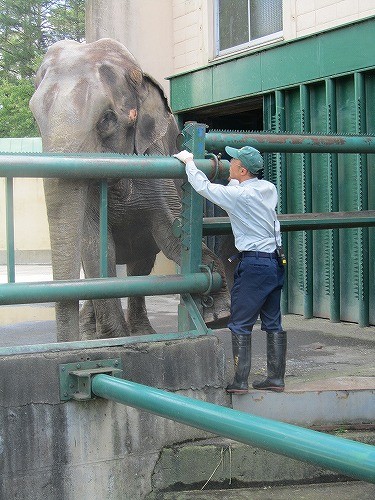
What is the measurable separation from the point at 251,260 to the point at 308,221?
3.06 ft

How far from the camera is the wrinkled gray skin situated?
14.7ft

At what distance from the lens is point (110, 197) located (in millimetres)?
5793

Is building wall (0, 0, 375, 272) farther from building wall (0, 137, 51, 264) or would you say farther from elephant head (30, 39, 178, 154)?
building wall (0, 137, 51, 264)

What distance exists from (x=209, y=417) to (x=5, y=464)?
1.26 metres

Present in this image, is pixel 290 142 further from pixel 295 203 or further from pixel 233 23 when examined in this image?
A: pixel 233 23

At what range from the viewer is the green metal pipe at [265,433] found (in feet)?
7.06

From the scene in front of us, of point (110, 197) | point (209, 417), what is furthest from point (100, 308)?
point (209, 417)

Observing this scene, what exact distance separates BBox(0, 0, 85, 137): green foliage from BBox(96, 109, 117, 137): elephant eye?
27.5 m

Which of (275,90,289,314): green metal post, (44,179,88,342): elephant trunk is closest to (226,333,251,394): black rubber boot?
(44,179,88,342): elephant trunk

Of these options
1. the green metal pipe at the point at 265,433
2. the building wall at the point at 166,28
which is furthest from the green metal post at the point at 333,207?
the green metal pipe at the point at 265,433

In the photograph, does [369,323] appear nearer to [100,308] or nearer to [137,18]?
[100,308]

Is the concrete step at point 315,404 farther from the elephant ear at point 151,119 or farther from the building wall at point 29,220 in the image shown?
the building wall at point 29,220

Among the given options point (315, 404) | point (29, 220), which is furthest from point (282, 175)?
point (29, 220)

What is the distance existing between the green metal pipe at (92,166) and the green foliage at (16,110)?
27.5 m
